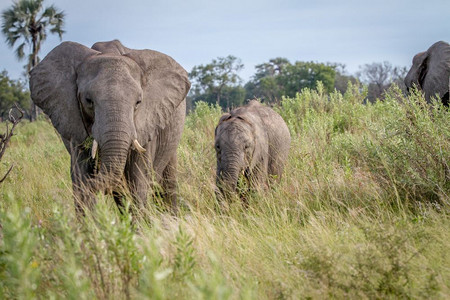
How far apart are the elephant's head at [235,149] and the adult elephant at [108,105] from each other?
3.41ft

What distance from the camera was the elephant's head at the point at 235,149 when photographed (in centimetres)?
561

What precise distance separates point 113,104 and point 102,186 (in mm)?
685

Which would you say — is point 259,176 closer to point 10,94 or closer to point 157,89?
point 157,89

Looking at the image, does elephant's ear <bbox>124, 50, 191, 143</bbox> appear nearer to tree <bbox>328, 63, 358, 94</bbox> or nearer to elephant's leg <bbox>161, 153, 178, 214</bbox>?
elephant's leg <bbox>161, 153, 178, 214</bbox>

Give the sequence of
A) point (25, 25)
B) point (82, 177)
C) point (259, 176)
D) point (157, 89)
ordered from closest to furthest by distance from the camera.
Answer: point (82, 177), point (157, 89), point (259, 176), point (25, 25)

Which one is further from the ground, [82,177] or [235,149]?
[82,177]

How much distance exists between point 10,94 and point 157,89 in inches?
1689

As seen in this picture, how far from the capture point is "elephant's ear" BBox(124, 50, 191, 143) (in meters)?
4.31

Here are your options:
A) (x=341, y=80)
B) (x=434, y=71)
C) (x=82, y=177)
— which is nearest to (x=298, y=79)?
(x=341, y=80)

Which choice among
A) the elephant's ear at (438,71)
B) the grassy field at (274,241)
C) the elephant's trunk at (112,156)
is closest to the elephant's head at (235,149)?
the grassy field at (274,241)

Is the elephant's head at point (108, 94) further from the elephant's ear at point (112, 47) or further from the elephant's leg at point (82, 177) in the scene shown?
the elephant's leg at point (82, 177)

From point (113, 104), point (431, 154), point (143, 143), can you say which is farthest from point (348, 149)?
point (113, 104)

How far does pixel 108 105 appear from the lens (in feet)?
12.3

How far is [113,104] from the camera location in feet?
12.4
